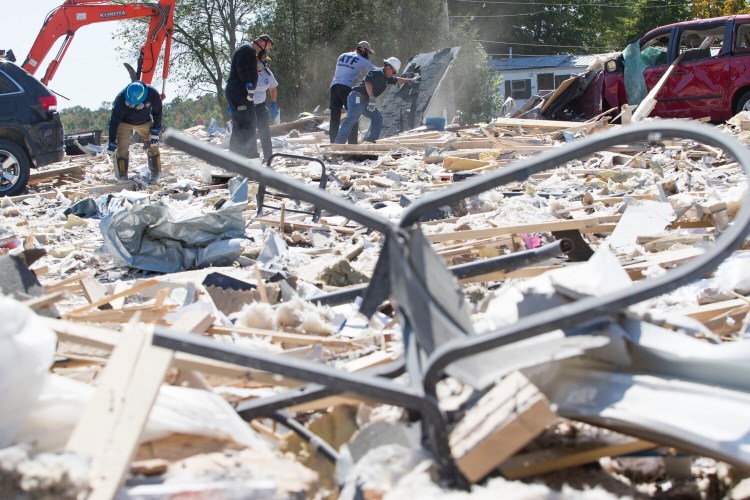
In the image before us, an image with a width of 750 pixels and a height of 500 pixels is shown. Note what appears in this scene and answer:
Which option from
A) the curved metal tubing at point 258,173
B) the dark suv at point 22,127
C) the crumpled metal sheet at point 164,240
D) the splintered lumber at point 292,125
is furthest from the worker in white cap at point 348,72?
the curved metal tubing at point 258,173

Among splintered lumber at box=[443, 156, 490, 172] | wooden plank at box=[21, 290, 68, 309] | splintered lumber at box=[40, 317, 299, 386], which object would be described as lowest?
splintered lumber at box=[443, 156, 490, 172]

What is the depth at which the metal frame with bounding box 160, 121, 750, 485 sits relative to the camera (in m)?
1.86

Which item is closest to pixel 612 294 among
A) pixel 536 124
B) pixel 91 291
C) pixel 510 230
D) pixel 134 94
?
pixel 510 230

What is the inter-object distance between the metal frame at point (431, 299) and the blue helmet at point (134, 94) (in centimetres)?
1039

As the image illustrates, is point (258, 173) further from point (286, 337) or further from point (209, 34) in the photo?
point (209, 34)

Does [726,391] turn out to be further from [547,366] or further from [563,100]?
[563,100]

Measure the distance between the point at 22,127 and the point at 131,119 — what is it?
1506 mm

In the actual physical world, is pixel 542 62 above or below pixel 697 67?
above

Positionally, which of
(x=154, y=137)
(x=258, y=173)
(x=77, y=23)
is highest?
(x=77, y=23)

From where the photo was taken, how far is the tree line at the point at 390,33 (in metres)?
35.1

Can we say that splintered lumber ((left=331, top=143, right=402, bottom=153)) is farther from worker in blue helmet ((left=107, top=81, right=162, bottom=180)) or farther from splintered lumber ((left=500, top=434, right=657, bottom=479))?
splintered lumber ((left=500, top=434, right=657, bottom=479))

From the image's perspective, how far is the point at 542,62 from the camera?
47.8 m

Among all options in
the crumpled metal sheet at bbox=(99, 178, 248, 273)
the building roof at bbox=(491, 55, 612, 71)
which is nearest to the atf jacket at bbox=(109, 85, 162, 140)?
the crumpled metal sheet at bbox=(99, 178, 248, 273)

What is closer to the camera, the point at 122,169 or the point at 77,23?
the point at 122,169
